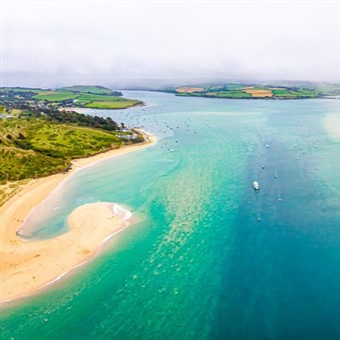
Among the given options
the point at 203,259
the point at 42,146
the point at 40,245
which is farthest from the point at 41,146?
the point at 203,259

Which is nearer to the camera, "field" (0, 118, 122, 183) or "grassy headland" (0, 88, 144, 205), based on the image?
"grassy headland" (0, 88, 144, 205)

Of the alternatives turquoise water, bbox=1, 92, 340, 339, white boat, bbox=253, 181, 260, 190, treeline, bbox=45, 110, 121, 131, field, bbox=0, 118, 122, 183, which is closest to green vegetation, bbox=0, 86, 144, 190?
field, bbox=0, 118, 122, 183

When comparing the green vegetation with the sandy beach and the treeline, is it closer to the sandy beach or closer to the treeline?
the treeline

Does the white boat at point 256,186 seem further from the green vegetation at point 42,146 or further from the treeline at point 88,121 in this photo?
the treeline at point 88,121

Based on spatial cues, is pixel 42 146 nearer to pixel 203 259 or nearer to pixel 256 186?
pixel 256 186

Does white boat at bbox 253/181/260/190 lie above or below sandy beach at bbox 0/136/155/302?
above

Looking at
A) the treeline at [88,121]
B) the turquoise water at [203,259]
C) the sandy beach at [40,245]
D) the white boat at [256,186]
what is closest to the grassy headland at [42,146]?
the treeline at [88,121]
